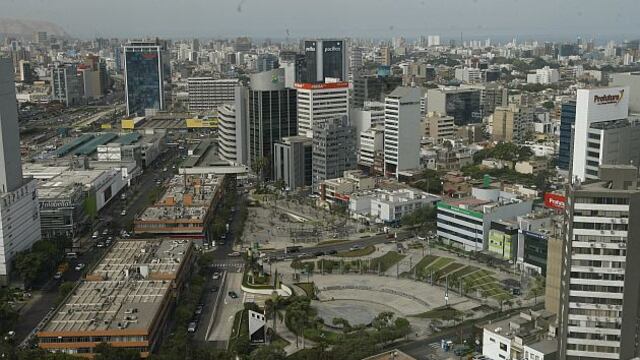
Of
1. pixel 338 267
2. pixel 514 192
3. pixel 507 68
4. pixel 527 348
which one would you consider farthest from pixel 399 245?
pixel 507 68

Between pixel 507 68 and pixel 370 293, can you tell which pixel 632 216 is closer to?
pixel 370 293

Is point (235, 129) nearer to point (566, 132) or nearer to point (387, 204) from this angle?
point (387, 204)

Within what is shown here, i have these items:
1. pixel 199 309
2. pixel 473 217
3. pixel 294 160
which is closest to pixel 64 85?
pixel 294 160

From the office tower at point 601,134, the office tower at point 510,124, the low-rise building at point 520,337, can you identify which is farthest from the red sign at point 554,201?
the office tower at point 510,124

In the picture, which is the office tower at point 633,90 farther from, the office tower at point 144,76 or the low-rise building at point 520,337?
the office tower at point 144,76

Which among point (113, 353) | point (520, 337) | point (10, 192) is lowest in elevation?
point (113, 353)

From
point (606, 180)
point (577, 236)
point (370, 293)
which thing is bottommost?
point (370, 293)
